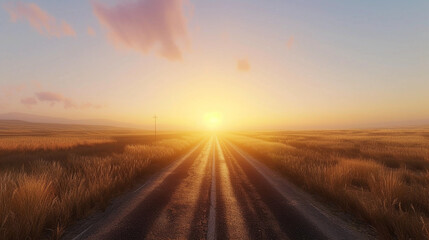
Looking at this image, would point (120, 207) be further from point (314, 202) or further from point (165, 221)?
point (314, 202)

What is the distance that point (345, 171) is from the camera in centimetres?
935

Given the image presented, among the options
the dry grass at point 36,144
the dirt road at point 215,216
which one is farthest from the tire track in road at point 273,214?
the dry grass at point 36,144

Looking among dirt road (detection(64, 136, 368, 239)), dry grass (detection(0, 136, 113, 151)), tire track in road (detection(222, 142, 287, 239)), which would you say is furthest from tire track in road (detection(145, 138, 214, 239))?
dry grass (detection(0, 136, 113, 151))

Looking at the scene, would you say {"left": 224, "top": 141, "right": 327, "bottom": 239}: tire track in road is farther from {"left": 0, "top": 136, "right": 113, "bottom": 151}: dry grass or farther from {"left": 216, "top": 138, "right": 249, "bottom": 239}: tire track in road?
{"left": 0, "top": 136, "right": 113, "bottom": 151}: dry grass

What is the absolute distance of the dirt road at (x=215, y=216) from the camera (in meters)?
4.45

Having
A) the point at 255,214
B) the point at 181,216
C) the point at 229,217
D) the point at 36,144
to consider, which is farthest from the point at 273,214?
the point at 36,144

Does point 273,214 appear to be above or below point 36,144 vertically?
below

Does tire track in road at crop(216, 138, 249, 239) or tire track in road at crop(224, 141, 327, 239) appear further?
tire track in road at crop(224, 141, 327, 239)

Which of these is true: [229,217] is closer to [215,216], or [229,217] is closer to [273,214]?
[215,216]

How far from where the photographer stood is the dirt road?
445cm

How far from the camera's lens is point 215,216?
5.38 meters

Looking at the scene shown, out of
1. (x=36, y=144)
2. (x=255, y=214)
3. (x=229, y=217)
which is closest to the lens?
(x=229, y=217)

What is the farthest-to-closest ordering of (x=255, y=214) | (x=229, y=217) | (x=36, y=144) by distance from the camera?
(x=36, y=144) < (x=255, y=214) < (x=229, y=217)

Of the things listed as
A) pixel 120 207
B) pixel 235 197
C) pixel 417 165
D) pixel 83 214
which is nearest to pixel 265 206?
pixel 235 197
